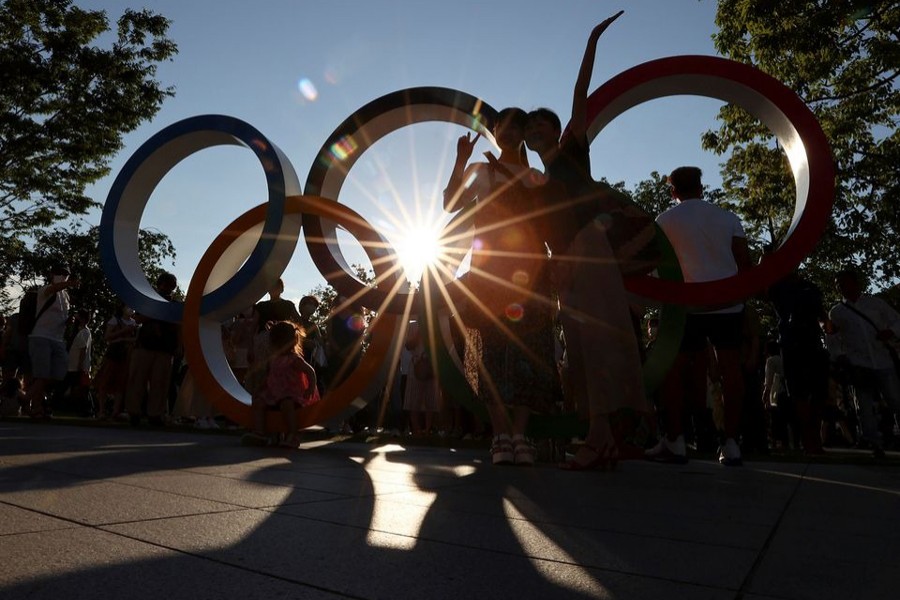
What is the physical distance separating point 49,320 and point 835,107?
1568 cm

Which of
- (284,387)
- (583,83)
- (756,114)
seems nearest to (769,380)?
(756,114)

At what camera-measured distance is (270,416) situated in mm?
6270

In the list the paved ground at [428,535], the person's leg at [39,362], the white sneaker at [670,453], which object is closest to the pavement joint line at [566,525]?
the paved ground at [428,535]

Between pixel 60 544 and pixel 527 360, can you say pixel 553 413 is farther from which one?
pixel 60 544

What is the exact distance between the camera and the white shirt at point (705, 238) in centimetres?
559

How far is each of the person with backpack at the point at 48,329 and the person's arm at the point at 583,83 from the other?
8005 mm

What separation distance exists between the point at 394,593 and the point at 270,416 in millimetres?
4964

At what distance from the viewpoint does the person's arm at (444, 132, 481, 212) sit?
4.70m

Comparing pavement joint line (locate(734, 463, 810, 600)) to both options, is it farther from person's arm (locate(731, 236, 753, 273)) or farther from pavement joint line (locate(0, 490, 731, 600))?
person's arm (locate(731, 236, 753, 273))

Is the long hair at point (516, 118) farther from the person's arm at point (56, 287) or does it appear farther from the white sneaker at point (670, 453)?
the person's arm at point (56, 287)

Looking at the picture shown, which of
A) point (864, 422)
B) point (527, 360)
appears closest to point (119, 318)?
point (527, 360)

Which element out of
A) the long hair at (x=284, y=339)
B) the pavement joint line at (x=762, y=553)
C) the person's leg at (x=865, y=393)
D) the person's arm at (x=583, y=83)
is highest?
the person's arm at (x=583, y=83)

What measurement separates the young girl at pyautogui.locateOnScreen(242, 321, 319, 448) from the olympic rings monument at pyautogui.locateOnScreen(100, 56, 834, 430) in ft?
0.47

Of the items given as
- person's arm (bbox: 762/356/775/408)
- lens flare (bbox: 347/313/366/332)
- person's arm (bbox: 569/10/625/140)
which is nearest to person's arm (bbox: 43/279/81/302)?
lens flare (bbox: 347/313/366/332)
